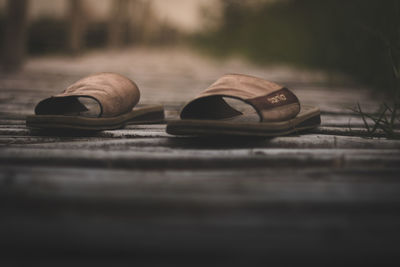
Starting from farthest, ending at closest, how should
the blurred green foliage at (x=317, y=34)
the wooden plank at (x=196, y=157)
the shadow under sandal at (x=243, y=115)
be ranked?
the blurred green foliage at (x=317, y=34) < the shadow under sandal at (x=243, y=115) < the wooden plank at (x=196, y=157)

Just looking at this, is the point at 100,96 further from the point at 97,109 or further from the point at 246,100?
the point at 246,100

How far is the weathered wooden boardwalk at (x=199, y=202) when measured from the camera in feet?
2.24

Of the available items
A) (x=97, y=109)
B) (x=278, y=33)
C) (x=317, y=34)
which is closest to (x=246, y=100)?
(x=97, y=109)

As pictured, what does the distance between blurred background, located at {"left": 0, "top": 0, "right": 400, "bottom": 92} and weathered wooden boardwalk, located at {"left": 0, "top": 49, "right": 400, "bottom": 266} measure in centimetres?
66

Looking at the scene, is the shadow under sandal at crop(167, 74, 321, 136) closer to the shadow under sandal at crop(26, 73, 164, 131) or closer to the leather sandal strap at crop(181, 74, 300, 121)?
the leather sandal strap at crop(181, 74, 300, 121)

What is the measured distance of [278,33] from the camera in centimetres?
750

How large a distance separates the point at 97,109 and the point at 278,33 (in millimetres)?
6096

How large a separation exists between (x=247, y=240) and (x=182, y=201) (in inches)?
7.5

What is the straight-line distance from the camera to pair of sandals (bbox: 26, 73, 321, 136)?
140cm

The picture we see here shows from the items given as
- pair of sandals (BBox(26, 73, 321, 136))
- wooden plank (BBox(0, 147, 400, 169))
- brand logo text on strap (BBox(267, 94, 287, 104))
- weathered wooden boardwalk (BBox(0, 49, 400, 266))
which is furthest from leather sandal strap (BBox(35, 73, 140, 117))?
brand logo text on strap (BBox(267, 94, 287, 104))

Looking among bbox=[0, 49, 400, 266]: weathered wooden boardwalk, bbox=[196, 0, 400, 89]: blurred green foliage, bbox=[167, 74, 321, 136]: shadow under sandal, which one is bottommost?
bbox=[0, 49, 400, 266]: weathered wooden boardwalk

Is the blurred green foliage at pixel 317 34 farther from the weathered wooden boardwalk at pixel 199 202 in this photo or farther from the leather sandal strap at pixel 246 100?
the weathered wooden boardwalk at pixel 199 202

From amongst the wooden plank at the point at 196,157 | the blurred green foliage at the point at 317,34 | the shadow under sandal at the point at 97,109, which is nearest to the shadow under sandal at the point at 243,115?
the wooden plank at the point at 196,157

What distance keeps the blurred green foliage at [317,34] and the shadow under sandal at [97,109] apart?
991mm
